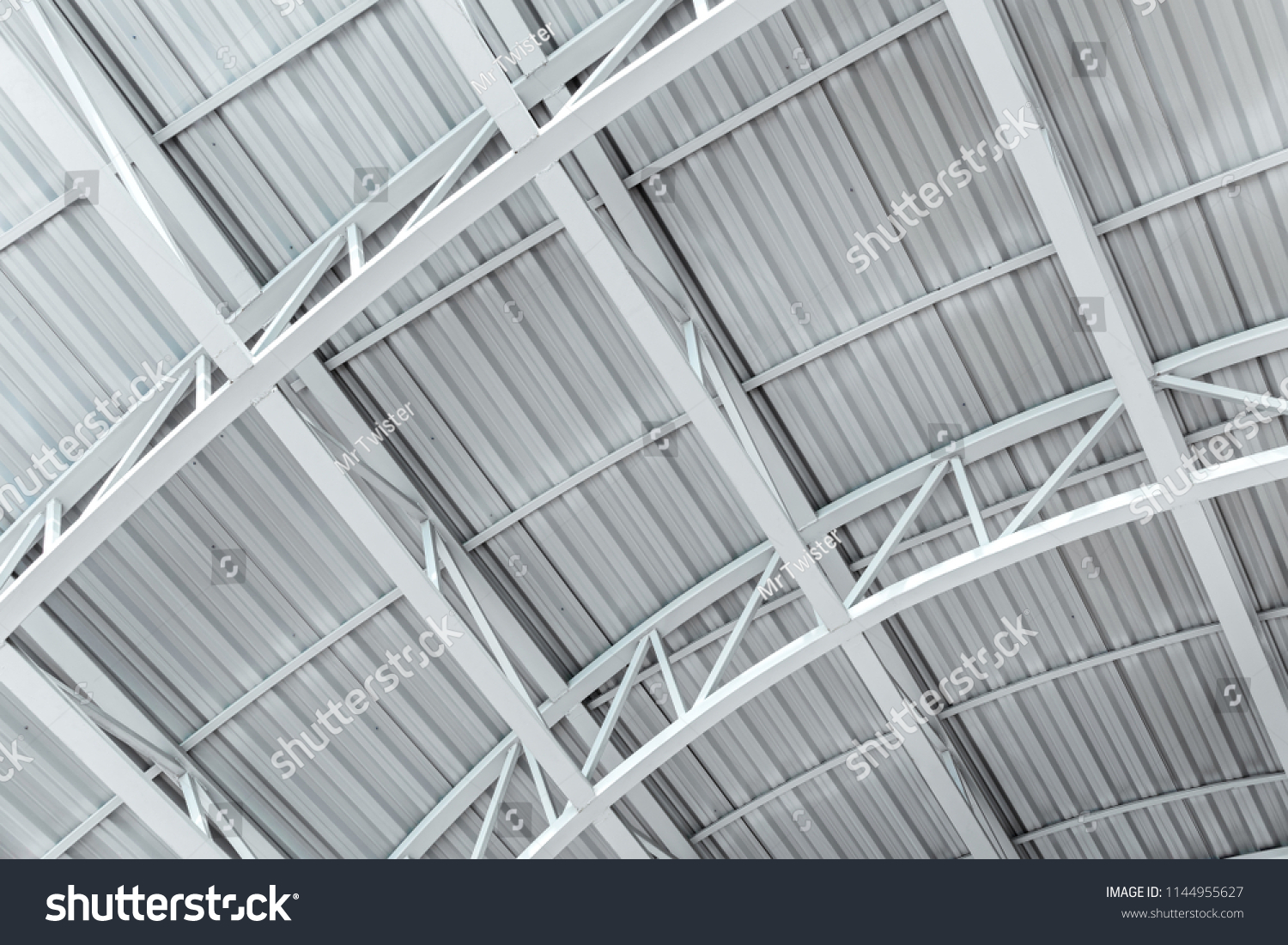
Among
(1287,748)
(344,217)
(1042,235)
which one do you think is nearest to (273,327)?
(344,217)

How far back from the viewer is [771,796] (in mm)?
19641

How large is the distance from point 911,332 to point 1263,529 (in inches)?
242

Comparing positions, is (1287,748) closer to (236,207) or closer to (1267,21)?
(1267,21)

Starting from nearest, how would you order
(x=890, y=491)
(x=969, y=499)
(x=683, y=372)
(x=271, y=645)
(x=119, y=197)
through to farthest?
1. (x=119, y=197)
2. (x=683, y=372)
3. (x=969, y=499)
4. (x=890, y=491)
5. (x=271, y=645)

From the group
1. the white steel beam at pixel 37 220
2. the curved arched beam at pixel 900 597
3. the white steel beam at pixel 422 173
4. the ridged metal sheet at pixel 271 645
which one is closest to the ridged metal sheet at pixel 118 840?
the ridged metal sheet at pixel 271 645

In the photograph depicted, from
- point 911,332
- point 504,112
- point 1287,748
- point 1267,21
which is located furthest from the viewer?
point 1287,748

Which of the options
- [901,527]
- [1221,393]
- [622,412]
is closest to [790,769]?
[901,527]

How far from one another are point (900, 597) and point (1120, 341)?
4.51 metres

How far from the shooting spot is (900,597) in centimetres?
1520

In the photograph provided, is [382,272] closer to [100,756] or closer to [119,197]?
[119,197]

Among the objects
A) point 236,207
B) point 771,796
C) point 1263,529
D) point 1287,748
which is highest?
point 236,207

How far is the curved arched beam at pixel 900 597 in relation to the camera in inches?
549

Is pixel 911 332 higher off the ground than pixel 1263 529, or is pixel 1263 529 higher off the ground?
pixel 911 332

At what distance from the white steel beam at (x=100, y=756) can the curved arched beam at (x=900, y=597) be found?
16.6ft
